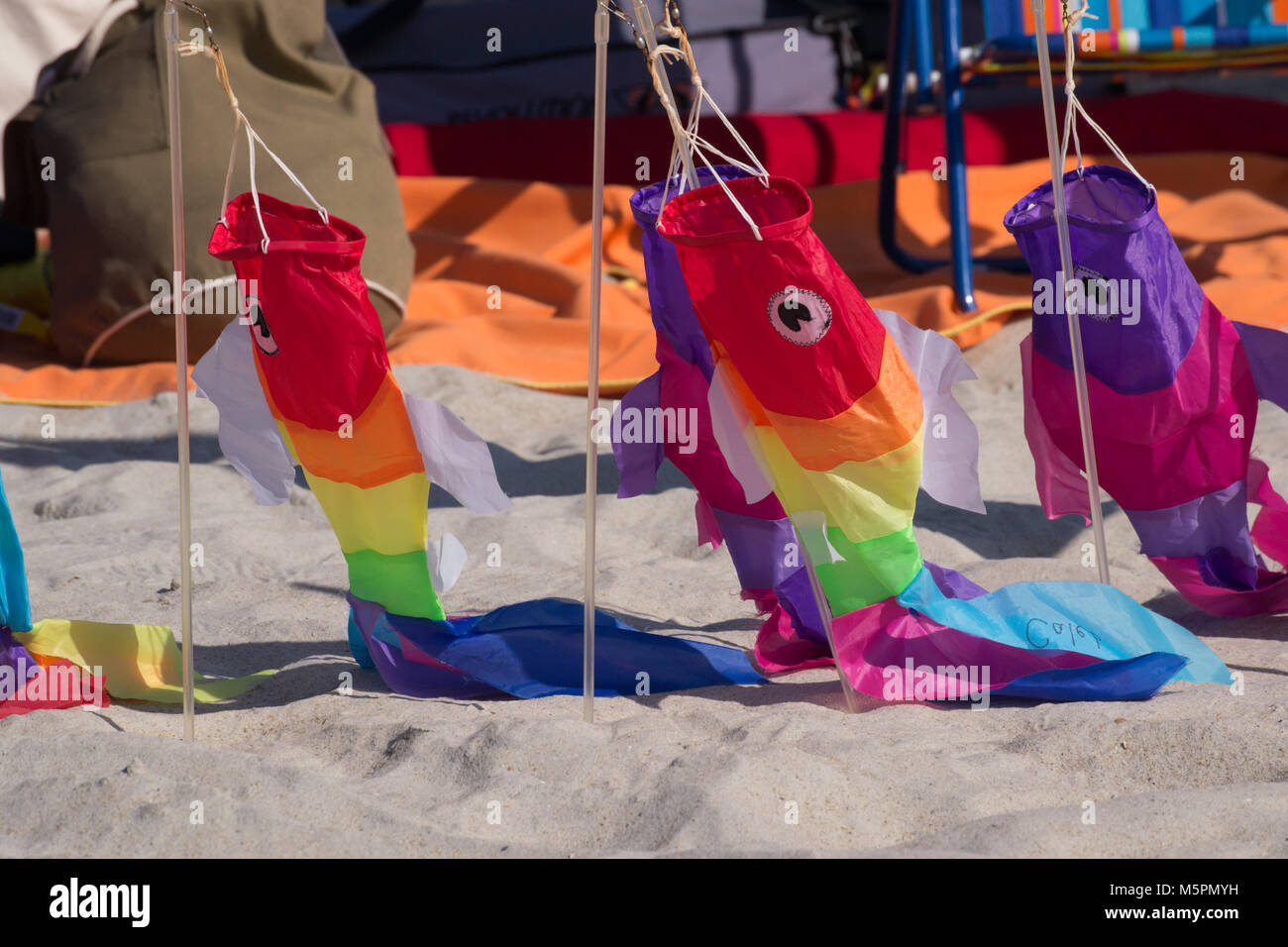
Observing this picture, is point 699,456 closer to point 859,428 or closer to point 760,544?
point 760,544

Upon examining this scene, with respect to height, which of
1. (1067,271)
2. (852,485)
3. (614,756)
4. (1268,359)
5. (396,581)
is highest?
(1067,271)

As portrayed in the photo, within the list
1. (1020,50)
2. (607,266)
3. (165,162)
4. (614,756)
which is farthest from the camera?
(607,266)

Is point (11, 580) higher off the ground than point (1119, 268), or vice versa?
point (1119, 268)

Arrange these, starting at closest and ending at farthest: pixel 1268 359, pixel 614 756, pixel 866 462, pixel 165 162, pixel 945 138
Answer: pixel 614 756
pixel 866 462
pixel 1268 359
pixel 165 162
pixel 945 138

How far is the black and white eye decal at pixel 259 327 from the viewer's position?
130 cm

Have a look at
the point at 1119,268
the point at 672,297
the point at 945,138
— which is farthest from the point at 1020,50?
the point at 672,297

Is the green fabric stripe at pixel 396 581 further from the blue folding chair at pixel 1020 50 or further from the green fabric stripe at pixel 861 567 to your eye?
the blue folding chair at pixel 1020 50

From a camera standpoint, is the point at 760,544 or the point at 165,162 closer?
the point at 760,544

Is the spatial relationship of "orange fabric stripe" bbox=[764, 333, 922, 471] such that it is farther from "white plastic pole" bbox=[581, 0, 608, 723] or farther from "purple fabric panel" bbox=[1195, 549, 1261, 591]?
"purple fabric panel" bbox=[1195, 549, 1261, 591]

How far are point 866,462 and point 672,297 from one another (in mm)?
299

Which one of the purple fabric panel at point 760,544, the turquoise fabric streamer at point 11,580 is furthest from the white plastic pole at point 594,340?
the turquoise fabric streamer at point 11,580

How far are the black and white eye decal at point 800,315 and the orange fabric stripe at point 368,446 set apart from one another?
0.41m

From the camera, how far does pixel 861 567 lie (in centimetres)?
131
